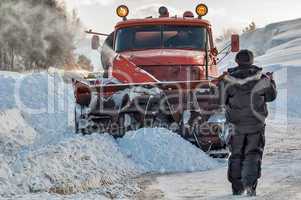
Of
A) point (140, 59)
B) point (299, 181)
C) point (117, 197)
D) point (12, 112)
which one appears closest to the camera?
point (117, 197)

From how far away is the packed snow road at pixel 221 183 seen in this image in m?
6.64

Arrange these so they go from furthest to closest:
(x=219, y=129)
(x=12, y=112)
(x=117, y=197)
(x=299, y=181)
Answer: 1. (x=12, y=112)
2. (x=219, y=129)
3. (x=299, y=181)
4. (x=117, y=197)

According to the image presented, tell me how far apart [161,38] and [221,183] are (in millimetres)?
4589

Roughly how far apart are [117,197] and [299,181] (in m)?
2.28

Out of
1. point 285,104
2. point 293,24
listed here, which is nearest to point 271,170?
point 285,104

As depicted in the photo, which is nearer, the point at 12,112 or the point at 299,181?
the point at 299,181

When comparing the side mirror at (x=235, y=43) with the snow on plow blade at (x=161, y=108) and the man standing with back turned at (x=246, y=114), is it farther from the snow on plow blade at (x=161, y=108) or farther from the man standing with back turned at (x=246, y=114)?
the man standing with back turned at (x=246, y=114)

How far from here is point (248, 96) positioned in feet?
22.1

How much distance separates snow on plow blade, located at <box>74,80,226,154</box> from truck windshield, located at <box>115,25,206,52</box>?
6.42ft

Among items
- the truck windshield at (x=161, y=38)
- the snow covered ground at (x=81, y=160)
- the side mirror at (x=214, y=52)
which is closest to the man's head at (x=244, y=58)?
the snow covered ground at (x=81, y=160)

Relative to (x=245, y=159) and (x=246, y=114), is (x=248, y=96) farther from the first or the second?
(x=245, y=159)

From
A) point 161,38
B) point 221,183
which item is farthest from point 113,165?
point 161,38

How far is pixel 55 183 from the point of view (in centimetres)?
690

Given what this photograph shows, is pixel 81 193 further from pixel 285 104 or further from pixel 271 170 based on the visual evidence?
pixel 285 104
